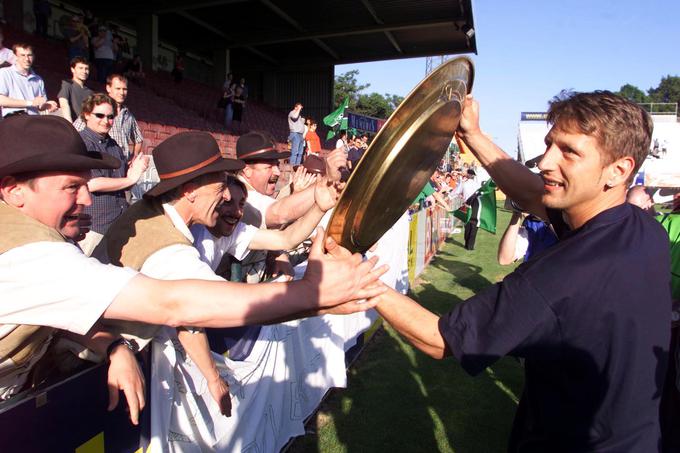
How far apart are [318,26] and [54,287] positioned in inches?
989

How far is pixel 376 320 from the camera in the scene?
6.41 metres

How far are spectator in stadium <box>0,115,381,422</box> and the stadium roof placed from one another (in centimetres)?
2061

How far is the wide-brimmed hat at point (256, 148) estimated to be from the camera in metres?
4.18

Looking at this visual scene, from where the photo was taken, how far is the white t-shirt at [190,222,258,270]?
2.86 metres

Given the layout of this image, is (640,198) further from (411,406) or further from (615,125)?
(615,125)

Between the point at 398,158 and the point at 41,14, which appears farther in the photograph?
the point at 41,14

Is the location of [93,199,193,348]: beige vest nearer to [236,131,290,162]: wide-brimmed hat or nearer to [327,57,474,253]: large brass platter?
[327,57,474,253]: large brass platter

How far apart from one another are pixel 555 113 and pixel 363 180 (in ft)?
2.70

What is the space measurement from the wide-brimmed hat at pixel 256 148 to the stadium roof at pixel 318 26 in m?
18.1

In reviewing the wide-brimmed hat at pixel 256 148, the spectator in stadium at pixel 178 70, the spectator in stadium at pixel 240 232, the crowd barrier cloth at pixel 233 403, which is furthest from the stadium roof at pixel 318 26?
the spectator in stadium at pixel 240 232

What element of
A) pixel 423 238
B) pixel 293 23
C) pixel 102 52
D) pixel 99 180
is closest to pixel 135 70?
pixel 102 52

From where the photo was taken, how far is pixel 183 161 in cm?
240

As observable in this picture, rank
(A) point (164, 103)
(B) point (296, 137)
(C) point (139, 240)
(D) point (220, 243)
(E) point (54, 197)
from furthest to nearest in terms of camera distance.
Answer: (A) point (164, 103)
(B) point (296, 137)
(D) point (220, 243)
(C) point (139, 240)
(E) point (54, 197)

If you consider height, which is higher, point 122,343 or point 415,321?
point 415,321
